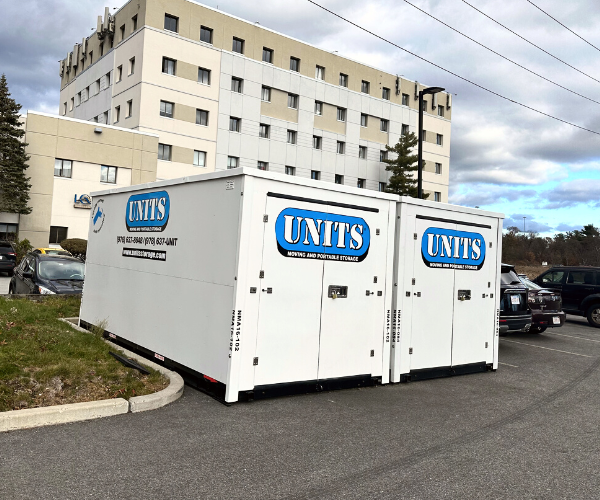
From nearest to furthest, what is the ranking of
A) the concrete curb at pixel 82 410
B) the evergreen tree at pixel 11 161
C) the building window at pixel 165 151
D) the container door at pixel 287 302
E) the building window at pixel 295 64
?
the concrete curb at pixel 82 410 → the container door at pixel 287 302 → the evergreen tree at pixel 11 161 → the building window at pixel 165 151 → the building window at pixel 295 64

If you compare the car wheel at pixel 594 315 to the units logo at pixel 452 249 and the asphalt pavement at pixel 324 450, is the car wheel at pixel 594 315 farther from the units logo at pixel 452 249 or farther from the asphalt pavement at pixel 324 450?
the asphalt pavement at pixel 324 450

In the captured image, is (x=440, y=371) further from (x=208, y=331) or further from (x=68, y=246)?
(x=68, y=246)

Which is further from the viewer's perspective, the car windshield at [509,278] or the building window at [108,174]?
the building window at [108,174]

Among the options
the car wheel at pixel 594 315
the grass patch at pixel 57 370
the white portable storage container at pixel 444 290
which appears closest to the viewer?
the grass patch at pixel 57 370

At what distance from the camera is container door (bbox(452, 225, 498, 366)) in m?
8.55

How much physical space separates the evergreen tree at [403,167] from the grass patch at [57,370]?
144 feet

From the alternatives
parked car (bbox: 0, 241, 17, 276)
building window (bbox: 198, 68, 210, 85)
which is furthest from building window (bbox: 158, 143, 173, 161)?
parked car (bbox: 0, 241, 17, 276)

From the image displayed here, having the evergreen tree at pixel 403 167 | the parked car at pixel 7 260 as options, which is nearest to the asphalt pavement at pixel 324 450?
the parked car at pixel 7 260

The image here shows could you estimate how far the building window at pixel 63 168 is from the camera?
3366cm

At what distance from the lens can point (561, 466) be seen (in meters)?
4.70

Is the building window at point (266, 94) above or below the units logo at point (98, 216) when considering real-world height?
above

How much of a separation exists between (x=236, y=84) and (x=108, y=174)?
541 inches

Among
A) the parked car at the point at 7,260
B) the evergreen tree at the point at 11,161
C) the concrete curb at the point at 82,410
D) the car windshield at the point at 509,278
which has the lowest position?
the concrete curb at the point at 82,410

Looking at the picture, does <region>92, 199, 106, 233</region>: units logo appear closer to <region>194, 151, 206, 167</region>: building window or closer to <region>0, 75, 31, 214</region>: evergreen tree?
<region>0, 75, 31, 214</region>: evergreen tree
